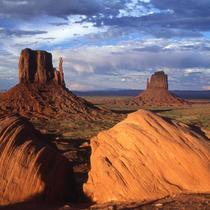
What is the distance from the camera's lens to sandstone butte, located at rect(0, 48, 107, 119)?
38.8m

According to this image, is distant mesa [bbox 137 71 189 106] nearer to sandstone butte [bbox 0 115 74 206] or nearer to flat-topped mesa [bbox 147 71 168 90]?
flat-topped mesa [bbox 147 71 168 90]

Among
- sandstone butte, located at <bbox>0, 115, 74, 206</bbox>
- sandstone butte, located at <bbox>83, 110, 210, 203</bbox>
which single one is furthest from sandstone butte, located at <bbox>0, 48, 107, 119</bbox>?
sandstone butte, located at <bbox>83, 110, 210, 203</bbox>

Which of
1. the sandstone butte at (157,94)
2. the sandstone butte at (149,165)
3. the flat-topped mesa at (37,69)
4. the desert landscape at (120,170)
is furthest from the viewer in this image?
the sandstone butte at (157,94)

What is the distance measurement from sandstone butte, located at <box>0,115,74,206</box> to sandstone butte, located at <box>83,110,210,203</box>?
1159 millimetres

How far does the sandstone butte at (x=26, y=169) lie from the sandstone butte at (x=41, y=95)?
2949cm

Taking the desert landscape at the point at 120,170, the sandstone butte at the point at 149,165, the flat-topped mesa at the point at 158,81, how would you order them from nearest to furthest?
the desert landscape at the point at 120,170
the sandstone butte at the point at 149,165
the flat-topped mesa at the point at 158,81

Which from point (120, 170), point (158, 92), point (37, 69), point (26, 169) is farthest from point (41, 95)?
point (158, 92)

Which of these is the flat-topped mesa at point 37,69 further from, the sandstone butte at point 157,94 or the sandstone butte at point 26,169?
the sandstone butte at point 157,94

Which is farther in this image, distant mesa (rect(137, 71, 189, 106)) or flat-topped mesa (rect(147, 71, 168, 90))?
flat-topped mesa (rect(147, 71, 168, 90))

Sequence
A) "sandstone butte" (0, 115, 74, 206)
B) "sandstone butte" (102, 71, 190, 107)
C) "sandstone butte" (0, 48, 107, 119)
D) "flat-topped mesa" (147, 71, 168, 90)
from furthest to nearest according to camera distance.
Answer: "flat-topped mesa" (147, 71, 168, 90) < "sandstone butte" (102, 71, 190, 107) < "sandstone butte" (0, 48, 107, 119) < "sandstone butte" (0, 115, 74, 206)

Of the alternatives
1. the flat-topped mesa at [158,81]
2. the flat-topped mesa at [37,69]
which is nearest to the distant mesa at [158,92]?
the flat-topped mesa at [158,81]

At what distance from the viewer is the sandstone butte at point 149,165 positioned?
6070mm

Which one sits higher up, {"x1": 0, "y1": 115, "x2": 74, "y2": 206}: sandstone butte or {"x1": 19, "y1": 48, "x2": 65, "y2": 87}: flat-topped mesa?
{"x1": 19, "y1": 48, "x2": 65, "y2": 87}: flat-topped mesa

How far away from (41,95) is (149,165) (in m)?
39.1
